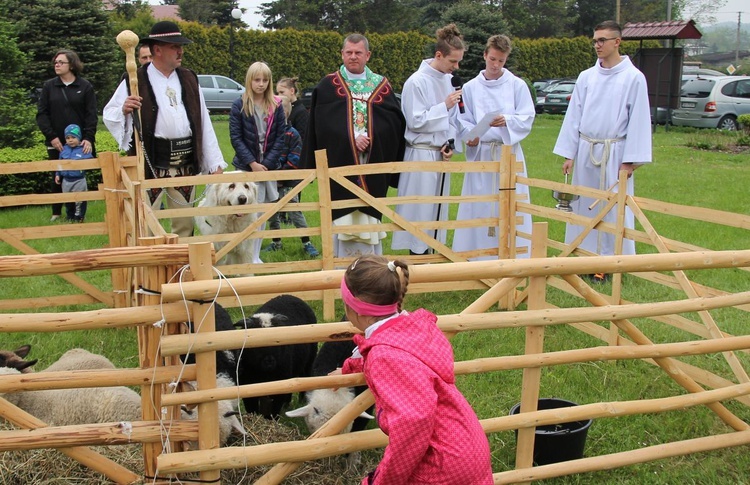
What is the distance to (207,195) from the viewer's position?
24.1 feet

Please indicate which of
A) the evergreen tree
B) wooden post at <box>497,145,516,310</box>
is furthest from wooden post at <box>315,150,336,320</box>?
the evergreen tree

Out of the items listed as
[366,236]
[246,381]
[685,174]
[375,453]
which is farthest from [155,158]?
[685,174]

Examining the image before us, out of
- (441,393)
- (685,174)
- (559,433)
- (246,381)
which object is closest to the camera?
(441,393)

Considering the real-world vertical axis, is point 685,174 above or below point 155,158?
below

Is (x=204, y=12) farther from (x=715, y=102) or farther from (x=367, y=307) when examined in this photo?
(x=367, y=307)

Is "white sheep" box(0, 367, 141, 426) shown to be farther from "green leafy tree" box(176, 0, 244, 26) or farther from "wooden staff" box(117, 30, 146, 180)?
"green leafy tree" box(176, 0, 244, 26)

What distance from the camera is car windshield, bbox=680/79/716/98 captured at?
22.8 meters

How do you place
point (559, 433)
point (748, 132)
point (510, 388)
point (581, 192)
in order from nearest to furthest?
point (559, 433) < point (510, 388) < point (581, 192) < point (748, 132)

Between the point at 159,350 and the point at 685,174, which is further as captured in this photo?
the point at 685,174

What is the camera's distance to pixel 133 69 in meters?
5.43

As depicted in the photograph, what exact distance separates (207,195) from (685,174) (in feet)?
34.7

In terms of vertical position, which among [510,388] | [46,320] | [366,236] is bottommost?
[510,388]

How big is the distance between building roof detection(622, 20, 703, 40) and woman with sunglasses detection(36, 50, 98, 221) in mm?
17634

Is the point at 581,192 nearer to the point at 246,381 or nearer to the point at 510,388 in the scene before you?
the point at 510,388
